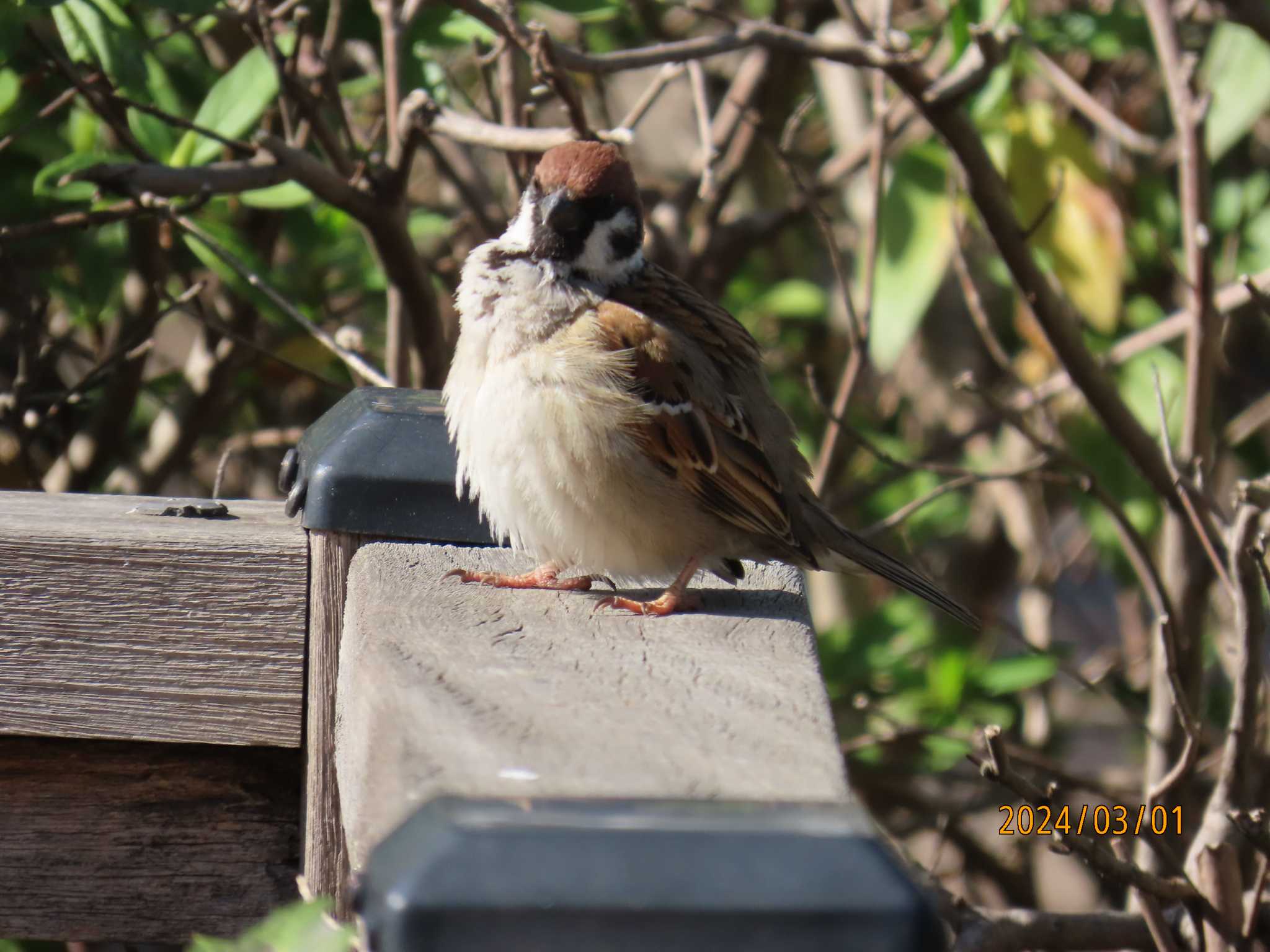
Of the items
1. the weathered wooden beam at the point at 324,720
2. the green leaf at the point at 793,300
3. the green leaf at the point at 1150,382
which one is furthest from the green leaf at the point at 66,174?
the green leaf at the point at 1150,382

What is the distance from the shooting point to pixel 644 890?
0.60 metres

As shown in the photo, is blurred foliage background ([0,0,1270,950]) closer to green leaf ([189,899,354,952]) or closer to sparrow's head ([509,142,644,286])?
sparrow's head ([509,142,644,286])

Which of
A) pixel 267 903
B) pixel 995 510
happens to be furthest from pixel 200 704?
pixel 995 510

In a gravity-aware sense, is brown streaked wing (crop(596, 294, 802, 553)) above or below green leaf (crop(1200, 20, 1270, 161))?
below

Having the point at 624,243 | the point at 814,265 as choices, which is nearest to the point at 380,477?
the point at 624,243

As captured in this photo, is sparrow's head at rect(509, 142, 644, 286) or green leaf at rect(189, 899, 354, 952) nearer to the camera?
green leaf at rect(189, 899, 354, 952)

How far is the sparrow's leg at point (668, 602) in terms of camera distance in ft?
4.50

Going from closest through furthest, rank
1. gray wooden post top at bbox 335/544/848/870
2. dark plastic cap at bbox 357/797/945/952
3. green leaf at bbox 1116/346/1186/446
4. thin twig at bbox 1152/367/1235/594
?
1. dark plastic cap at bbox 357/797/945/952
2. gray wooden post top at bbox 335/544/848/870
3. thin twig at bbox 1152/367/1235/594
4. green leaf at bbox 1116/346/1186/446

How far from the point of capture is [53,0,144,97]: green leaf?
203 cm

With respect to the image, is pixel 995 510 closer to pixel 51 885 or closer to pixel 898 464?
pixel 898 464

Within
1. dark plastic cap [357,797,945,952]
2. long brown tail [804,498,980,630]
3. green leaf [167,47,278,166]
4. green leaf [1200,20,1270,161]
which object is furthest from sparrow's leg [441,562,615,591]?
green leaf [1200,20,1270,161]

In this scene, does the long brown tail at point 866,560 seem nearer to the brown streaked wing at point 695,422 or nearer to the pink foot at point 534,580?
the brown streaked wing at point 695,422
